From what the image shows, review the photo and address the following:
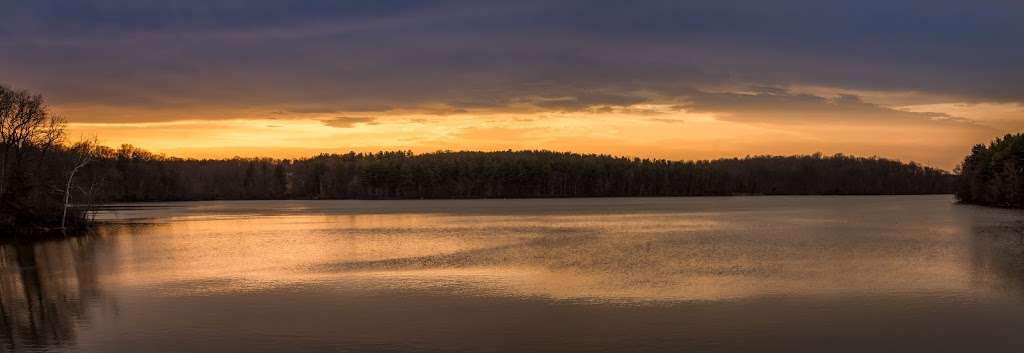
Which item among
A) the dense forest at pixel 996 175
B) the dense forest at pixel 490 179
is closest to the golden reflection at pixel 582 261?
the dense forest at pixel 996 175

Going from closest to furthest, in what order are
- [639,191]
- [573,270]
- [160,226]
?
1. [573,270]
2. [160,226]
3. [639,191]

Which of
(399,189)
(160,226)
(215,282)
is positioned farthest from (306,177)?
(215,282)

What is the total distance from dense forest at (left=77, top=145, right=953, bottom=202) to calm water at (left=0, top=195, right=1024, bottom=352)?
99.2 metres

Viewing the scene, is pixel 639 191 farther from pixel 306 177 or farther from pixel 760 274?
pixel 760 274

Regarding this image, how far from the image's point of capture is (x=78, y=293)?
763 inches

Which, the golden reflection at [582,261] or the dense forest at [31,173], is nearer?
the golden reflection at [582,261]

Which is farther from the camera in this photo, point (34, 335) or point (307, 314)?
point (307, 314)

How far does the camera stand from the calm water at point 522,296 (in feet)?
43.7

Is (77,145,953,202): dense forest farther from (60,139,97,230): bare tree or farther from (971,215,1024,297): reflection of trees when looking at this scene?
(971,215,1024,297): reflection of trees

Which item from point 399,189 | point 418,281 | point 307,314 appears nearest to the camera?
point 307,314

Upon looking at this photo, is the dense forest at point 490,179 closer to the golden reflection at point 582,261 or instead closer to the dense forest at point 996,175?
the dense forest at point 996,175

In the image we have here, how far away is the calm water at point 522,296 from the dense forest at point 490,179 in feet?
325

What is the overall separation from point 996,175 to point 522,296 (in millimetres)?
75600

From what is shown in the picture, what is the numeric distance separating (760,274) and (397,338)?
12.4 meters
